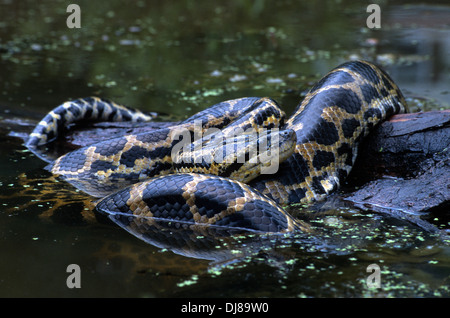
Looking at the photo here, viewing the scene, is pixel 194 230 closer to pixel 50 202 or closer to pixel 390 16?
pixel 50 202

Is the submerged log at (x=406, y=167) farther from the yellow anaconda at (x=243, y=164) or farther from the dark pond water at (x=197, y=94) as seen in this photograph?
the dark pond water at (x=197, y=94)

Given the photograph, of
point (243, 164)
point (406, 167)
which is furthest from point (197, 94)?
point (406, 167)

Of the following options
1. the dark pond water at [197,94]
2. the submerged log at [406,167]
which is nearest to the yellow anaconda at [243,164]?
the submerged log at [406,167]

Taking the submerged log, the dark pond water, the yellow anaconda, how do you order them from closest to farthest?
the dark pond water
the yellow anaconda
the submerged log

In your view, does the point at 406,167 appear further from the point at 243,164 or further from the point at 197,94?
the point at 197,94

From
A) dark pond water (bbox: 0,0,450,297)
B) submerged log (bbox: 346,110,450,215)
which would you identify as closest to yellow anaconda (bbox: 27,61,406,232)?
submerged log (bbox: 346,110,450,215)

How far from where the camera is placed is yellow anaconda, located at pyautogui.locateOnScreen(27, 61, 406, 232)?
18.5 feet

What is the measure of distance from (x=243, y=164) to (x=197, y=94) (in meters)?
5.30

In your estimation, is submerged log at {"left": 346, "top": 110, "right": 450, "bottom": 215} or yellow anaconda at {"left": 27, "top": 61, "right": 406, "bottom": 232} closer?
yellow anaconda at {"left": 27, "top": 61, "right": 406, "bottom": 232}

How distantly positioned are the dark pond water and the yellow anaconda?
36 cm

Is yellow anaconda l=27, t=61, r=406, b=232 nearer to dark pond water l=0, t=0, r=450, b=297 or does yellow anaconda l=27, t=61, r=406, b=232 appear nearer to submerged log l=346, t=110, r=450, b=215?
submerged log l=346, t=110, r=450, b=215

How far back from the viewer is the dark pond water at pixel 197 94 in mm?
4508

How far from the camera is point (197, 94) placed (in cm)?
1136

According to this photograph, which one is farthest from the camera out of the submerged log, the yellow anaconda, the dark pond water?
the submerged log
